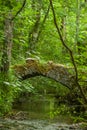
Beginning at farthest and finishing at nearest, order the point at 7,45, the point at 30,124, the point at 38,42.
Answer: the point at 38,42 → the point at 7,45 → the point at 30,124

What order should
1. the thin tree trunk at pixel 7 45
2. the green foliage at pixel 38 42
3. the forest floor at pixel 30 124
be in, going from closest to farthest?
1. the forest floor at pixel 30 124
2. the green foliage at pixel 38 42
3. the thin tree trunk at pixel 7 45

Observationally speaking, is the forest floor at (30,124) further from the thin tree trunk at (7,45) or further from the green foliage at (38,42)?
the thin tree trunk at (7,45)

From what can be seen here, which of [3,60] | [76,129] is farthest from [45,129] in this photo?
[3,60]

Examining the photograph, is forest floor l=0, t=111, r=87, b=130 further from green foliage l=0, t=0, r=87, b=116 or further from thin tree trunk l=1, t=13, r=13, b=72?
thin tree trunk l=1, t=13, r=13, b=72

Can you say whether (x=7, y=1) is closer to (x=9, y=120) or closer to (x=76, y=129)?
(x=76, y=129)

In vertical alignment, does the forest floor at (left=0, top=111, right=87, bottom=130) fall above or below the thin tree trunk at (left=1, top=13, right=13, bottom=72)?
below

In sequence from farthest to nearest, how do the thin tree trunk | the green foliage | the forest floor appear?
1. the thin tree trunk
2. the green foliage
3. the forest floor

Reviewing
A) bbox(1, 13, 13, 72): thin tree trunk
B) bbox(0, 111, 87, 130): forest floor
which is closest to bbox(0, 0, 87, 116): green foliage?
bbox(1, 13, 13, 72): thin tree trunk

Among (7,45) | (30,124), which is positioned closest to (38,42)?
(7,45)

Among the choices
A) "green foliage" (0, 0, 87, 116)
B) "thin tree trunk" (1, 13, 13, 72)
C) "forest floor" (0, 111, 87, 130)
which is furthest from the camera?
"thin tree trunk" (1, 13, 13, 72)

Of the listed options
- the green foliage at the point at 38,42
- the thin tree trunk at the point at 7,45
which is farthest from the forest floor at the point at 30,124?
the thin tree trunk at the point at 7,45

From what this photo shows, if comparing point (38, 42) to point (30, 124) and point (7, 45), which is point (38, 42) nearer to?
point (7, 45)

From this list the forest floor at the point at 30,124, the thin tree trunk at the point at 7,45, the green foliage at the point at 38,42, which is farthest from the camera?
the thin tree trunk at the point at 7,45

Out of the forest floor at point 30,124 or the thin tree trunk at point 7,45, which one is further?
the thin tree trunk at point 7,45
